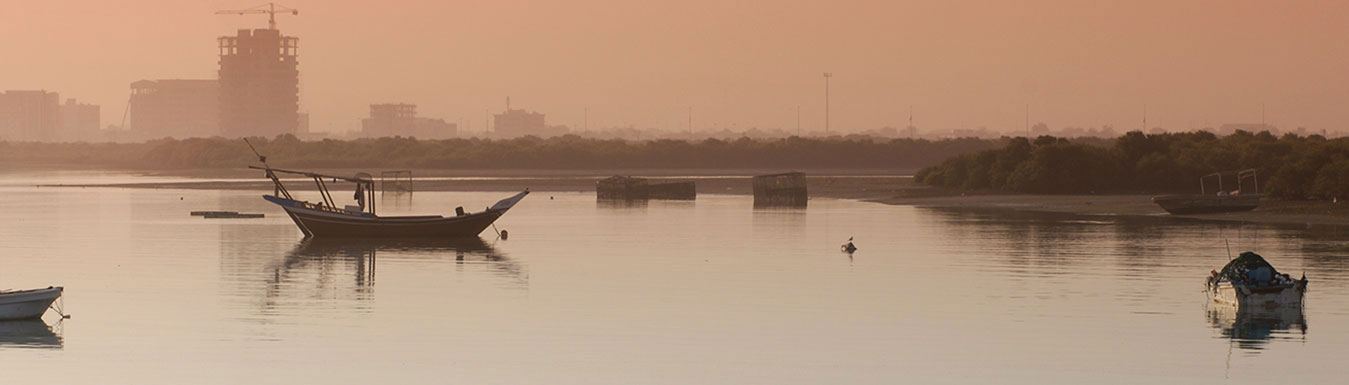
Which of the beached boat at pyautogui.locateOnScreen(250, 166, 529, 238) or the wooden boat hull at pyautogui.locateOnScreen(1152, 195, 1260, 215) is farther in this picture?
the wooden boat hull at pyautogui.locateOnScreen(1152, 195, 1260, 215)

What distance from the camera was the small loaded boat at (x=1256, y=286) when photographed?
4322 centimetres

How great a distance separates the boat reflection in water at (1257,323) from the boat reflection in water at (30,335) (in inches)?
912

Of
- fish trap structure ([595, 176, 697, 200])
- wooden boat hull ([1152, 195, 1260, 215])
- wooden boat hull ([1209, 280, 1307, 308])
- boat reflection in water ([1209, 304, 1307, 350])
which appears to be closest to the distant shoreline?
wooden boat hull ([1152, 195, 1260, 215])

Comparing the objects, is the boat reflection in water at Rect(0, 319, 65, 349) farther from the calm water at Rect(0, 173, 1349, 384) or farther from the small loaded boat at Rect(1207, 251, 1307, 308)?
the small loaded boat at Rect(1207, 251, 1307, 308)

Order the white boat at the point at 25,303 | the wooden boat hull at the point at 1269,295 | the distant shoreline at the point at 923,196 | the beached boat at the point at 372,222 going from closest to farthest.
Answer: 1. the white boat at the point at 25,303
2. the wooden boat hull at the point at 1269,295
3. the beached boat at the point at 372,222
4. the distant shoreline at the point at 923,196

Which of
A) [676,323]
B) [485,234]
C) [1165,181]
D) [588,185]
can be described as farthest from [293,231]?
[588,185]

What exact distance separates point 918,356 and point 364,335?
1130cm

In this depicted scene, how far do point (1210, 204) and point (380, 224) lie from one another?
41697 millimetres

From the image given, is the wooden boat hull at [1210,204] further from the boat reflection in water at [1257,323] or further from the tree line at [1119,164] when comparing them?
the boat reflection in water at [1257,323]

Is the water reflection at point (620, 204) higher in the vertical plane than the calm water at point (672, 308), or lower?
higher

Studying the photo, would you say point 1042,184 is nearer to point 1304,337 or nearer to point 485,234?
point 485,234

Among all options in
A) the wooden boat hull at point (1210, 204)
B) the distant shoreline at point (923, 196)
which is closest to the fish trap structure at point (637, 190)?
Result: the distant shoreline at point (923, 196)

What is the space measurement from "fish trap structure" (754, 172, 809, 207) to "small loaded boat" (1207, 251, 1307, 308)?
70.5 metres

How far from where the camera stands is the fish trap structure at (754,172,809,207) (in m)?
116
